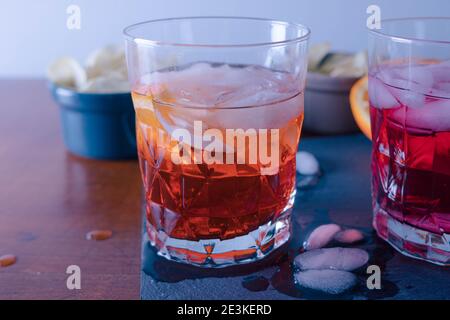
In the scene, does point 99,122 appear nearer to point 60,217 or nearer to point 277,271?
point 60,217

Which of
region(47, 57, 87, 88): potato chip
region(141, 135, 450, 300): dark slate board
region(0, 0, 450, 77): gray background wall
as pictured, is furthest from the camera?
region(0, 0, 450, 77): gray background wall

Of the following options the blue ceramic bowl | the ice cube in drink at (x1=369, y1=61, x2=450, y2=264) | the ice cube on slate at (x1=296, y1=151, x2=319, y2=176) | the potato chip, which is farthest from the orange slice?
the potato chip

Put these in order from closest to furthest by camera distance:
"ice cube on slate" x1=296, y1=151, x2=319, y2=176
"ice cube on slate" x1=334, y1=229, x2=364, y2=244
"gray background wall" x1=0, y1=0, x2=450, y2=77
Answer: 1. "ice cube on slate" x1=334, y1=229, x2=364, y2=244
2. "ice cube on slate" x1=296, y1=151, x2=319, y2=176
3. "gray background wall" x1=0, y1=0, x2=450, y2=77

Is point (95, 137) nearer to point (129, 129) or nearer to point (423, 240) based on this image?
point (129, 129)

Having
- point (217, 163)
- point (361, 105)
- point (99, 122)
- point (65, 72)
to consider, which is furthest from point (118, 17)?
point (217, 163)

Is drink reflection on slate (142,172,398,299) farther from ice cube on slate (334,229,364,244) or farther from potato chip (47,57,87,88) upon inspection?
potato chip (47,57,87,88)

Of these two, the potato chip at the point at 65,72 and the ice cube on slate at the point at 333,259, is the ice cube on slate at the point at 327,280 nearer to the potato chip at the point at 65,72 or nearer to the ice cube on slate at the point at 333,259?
the ice cube on slate at the point at 333,259
